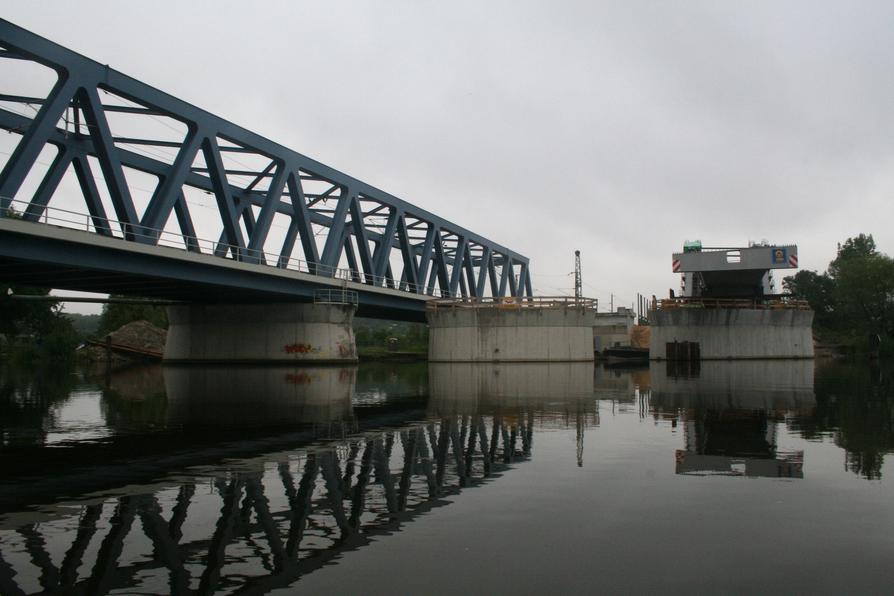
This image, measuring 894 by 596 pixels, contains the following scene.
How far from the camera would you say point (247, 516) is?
25.6 ft

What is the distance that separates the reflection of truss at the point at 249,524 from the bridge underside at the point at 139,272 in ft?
73.7

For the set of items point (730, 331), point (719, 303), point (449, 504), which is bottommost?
point (449, 504)

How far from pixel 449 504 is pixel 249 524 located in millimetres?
2285

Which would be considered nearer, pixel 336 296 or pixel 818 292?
pixel 336 296

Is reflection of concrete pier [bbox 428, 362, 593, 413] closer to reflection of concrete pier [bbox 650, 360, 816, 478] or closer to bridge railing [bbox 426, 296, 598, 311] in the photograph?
reflection of concrete pier [bbox 650, 360, 816, 478]

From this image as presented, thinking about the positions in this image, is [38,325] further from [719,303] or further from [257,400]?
[719,303]

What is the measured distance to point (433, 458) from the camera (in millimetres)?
11508

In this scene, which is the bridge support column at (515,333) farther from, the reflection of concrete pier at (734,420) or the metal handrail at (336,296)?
the reflection of concrete pier at (734,420)

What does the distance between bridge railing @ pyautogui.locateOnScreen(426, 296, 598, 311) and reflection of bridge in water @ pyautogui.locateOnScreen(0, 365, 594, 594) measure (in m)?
38.8

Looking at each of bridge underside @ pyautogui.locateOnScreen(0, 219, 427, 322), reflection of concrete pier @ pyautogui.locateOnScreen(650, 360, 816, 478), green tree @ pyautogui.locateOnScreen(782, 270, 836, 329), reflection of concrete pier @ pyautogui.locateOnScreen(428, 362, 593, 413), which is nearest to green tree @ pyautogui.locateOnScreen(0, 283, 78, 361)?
bridge underside @ pyautogui.locateOnScreen(0, 219, 427, 322)

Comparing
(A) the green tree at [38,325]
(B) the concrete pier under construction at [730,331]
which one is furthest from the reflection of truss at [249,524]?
(A) the green tree at [38,325]

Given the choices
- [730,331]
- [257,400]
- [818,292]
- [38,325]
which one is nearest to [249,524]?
[257,400]

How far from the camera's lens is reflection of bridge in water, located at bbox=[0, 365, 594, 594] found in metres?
6.00

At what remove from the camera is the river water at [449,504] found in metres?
5.98
